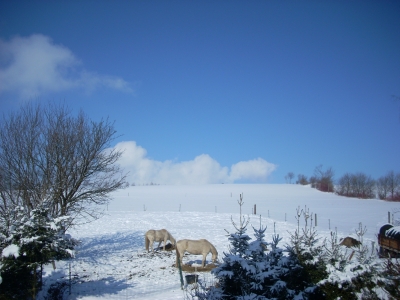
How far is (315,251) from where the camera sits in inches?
396

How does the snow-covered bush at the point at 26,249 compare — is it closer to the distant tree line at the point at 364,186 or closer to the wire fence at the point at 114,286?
the wire fence at the point at 114,286

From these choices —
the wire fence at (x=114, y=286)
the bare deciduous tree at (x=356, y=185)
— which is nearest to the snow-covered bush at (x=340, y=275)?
the wire fence at (x=114, y=286)

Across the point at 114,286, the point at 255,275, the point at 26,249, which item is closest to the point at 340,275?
the point at 255,275

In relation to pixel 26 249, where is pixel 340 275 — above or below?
below

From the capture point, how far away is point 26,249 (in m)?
8.84

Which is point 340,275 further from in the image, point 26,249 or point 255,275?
point 26,249

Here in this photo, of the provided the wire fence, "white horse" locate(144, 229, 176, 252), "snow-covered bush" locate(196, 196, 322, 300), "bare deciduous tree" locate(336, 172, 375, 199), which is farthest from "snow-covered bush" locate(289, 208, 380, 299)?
"bare deciduous tree" locate(336, 172, 375, 199)

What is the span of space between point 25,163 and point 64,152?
1.87 metres

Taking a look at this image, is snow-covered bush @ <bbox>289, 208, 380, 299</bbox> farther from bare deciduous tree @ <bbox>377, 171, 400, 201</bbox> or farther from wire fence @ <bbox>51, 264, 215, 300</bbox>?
bare deciduous tree @ <bbox>377, 171, 400, 201</bbox>

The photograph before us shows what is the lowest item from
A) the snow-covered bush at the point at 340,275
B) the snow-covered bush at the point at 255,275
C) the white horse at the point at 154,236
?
the white horse at the point at 154,236

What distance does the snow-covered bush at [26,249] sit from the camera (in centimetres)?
846

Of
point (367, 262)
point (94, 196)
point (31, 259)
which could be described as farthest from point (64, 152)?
point (367, 262)

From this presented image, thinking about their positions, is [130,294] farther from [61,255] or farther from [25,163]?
[25,163]

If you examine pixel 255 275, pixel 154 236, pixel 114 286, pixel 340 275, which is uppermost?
pixel 255 275
